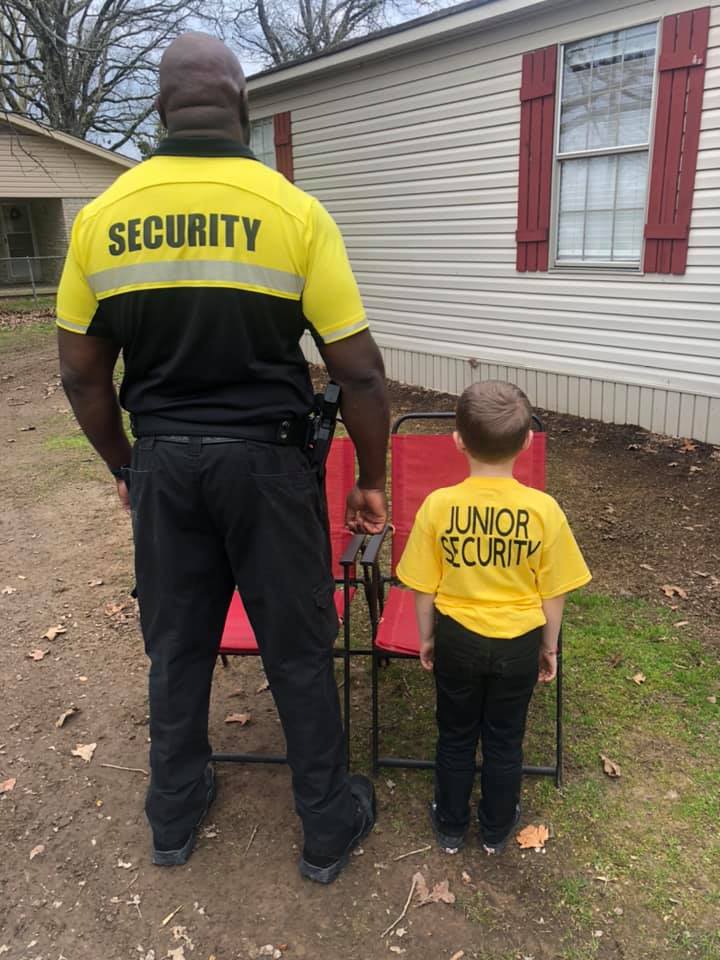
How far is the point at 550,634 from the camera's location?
2293mm

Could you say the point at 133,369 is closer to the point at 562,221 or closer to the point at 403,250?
the point at 562,221

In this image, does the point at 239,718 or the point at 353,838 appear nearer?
the point at 353,838

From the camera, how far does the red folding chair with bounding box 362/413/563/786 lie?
8.94 ft

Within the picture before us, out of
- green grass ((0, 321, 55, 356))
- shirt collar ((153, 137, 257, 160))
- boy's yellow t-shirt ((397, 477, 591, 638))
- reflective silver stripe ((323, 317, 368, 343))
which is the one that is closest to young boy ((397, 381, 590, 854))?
boy's yellow t-shirt ((397, 477, 591, 638))

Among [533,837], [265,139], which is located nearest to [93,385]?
[533,837]

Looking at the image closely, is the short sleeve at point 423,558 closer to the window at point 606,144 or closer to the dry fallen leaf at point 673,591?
the dry fallen leaf at point 673,591

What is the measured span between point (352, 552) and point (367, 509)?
54cm

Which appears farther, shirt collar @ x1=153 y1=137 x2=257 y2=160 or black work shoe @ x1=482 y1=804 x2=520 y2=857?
black work shoe @ x1=482 y1=804 x2=520 y2=857

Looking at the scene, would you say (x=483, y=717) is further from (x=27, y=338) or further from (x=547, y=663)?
(x=27, y=338)

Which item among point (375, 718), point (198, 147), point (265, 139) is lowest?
point (375, 718)

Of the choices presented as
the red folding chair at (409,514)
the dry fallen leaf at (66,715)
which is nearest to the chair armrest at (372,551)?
the red folding chair at (409,514)


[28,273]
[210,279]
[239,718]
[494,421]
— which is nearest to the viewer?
[210,279]

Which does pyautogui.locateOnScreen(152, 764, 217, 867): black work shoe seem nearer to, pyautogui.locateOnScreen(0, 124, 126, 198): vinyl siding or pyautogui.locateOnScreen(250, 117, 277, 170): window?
pyautogui.locateOnScreen(250, 117, 277, 170): window

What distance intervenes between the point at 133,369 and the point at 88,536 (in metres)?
3.45
